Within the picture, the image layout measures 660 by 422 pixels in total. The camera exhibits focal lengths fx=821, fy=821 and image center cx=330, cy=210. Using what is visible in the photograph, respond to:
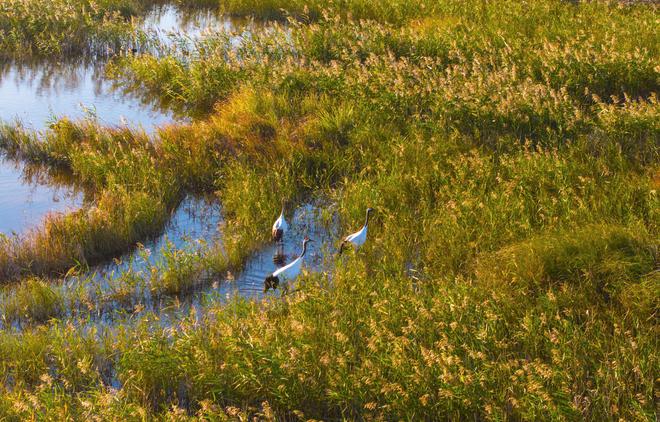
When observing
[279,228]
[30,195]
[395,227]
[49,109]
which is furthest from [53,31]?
[395,227]

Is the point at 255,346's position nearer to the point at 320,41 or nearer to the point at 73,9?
the point at 320,41

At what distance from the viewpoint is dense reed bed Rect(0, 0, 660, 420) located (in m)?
4.94

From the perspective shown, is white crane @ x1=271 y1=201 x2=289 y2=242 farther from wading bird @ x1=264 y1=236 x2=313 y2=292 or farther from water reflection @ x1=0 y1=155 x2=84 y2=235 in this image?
water reflection @ x1=0 y1=155 x2=84 y2=235

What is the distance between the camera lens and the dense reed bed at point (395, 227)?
4.94 meters

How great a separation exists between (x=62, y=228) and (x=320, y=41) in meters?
6.30

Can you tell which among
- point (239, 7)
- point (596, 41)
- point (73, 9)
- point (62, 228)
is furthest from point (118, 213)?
point (239, 7)

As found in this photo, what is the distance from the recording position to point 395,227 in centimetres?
749

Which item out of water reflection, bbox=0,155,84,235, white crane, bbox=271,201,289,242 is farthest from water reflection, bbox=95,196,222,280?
water reflection, bbox=0,155,84,235

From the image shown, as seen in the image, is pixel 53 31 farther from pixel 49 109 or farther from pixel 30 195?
pixel 30 195

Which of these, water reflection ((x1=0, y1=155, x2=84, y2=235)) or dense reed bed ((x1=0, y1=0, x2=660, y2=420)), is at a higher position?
dense reed bed ((x1=0, y1=0, x2=660, y2=420))

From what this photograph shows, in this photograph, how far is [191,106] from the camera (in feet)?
39.2

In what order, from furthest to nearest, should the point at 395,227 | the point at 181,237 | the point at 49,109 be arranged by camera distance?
the point at 49,109 → the point at 181,237 → the point at 395,227

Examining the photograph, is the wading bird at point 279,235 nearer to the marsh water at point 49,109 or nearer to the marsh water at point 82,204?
the marsh water at point 82,204

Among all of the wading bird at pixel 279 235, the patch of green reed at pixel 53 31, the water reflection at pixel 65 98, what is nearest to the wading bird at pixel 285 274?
the wading bird at pixel 279 235
